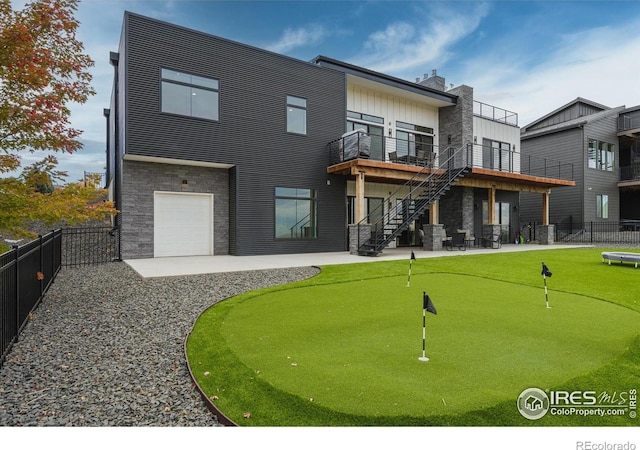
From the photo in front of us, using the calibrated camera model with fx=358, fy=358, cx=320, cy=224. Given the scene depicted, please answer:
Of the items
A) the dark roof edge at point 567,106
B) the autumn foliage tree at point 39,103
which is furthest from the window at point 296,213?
the dark roof edge at point 567,106

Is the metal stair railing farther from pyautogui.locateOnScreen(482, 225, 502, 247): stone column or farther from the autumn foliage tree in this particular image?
the autumn foliage tree

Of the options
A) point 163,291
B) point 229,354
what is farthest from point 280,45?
point 229,354

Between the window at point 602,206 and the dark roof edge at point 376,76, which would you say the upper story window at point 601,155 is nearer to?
the window at point 602,206

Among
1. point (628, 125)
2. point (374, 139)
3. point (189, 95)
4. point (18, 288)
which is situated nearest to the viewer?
point (18, 288)

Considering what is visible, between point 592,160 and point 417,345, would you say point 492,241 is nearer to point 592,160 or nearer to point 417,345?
point 592,160

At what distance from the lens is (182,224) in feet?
41.2

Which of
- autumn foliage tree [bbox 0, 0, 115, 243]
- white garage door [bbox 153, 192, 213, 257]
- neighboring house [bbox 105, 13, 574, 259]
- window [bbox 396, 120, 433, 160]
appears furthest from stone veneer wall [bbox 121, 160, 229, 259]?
window [bbox 396, 120, 433, 160]

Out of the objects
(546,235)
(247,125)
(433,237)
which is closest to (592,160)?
(546,235)

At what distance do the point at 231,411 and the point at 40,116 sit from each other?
14.8 feet

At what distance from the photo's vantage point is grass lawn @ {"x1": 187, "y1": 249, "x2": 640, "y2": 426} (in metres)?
2.47

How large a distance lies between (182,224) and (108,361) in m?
9.47

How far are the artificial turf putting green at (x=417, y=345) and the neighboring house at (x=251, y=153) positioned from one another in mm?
7350

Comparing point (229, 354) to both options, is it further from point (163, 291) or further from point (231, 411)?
point (163, 291)

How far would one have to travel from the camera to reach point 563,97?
90.2ft
